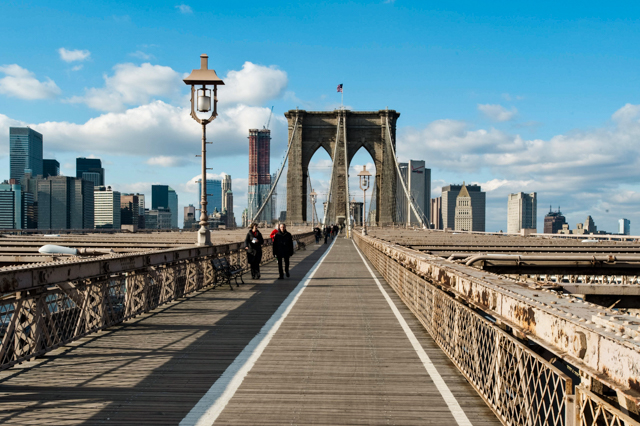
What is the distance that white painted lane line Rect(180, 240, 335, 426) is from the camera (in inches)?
190

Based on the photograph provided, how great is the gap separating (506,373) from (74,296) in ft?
18.4

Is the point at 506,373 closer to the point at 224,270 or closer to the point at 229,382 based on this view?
the point at 229,382

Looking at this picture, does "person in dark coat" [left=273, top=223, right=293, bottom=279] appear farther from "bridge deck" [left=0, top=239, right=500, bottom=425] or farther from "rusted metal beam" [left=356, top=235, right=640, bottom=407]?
"rusted metal beam" [left=356, top=235, right=640, bottom=407]

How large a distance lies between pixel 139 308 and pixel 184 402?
5.26 meters

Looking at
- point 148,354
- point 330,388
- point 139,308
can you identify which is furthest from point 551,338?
point 139,308

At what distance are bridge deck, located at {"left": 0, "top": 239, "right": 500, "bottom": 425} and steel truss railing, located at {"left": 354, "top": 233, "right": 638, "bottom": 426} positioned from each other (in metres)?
0.19

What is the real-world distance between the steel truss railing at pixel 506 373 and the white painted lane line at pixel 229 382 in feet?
7.82

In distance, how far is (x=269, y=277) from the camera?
1819 cm

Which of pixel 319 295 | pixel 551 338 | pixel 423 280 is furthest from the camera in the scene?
pixel 319 295

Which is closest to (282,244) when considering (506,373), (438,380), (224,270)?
(224,270)

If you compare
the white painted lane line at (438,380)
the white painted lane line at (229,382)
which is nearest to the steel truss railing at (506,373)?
the white painted lane line at (438,380)

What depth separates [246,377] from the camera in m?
6.09

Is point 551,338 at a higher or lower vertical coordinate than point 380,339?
higher

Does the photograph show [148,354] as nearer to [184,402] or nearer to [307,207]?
[184,402]
